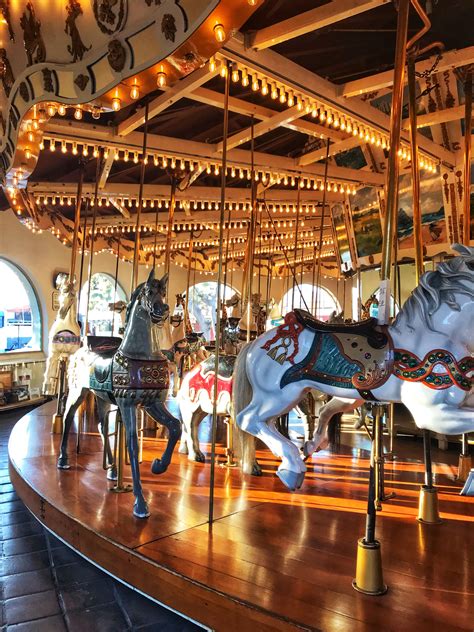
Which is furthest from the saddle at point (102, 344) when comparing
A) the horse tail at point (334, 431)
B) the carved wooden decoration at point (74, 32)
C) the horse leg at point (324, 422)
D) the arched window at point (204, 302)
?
the arched window at point (204, 302)

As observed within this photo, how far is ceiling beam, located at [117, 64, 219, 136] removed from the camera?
3930mm

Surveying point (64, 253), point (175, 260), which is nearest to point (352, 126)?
point (64, 253)

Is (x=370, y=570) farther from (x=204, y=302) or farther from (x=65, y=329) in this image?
(x=204, y=302)

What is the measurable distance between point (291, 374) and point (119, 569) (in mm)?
1470

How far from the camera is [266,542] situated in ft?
9.10

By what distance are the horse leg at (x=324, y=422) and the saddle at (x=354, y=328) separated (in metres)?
0.75

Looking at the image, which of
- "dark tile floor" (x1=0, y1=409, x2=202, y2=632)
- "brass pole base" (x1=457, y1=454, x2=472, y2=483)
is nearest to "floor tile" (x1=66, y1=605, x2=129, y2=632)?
"dark tile floor" (x1=0, y1=409, x2=202, y2=632)

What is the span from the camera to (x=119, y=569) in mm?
2654

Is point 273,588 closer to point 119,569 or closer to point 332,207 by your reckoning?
point 119,569

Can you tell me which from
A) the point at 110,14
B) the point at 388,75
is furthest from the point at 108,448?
the point at 388,75

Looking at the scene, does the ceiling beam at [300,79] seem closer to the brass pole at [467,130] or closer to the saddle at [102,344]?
the brass pole at [467,130]

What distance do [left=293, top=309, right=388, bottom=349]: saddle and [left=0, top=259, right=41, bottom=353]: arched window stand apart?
361 inches

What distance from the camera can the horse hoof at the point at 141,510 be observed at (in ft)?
10.1

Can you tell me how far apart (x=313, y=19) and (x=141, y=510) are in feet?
11.6
